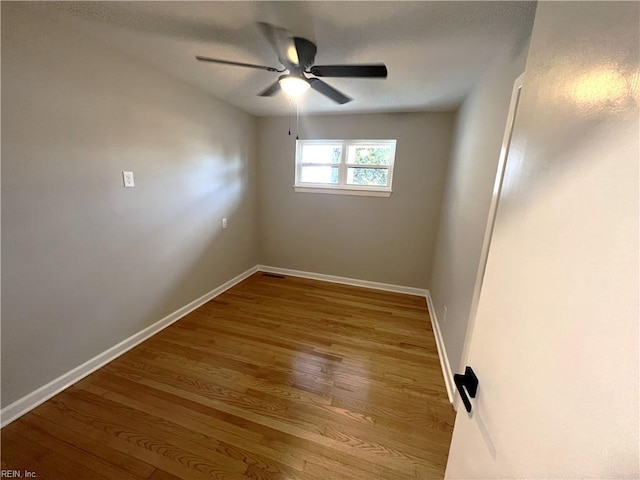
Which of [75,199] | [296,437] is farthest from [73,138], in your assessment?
[296,437]

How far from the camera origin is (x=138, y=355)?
6.63 feet

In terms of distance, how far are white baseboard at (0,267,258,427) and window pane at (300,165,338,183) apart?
216cm

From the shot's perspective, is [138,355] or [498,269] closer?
[498,269]

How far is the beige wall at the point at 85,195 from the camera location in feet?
4.52

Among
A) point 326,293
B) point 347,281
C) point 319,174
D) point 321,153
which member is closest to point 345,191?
point 319,174

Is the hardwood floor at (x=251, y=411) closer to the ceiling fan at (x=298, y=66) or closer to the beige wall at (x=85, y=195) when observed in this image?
the beige wall at (x=85, y=195)

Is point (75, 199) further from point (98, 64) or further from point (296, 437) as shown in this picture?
point (296, 437)

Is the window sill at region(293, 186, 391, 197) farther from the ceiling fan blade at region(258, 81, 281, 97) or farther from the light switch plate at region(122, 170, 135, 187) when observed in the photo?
the light switch plate at region(122, 170, 135, 187)

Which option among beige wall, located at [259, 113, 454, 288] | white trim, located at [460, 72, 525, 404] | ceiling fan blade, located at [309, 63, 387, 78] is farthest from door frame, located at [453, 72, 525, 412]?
beige wall, located at [259, 113, 454, 288]

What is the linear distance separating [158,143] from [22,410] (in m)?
2.02

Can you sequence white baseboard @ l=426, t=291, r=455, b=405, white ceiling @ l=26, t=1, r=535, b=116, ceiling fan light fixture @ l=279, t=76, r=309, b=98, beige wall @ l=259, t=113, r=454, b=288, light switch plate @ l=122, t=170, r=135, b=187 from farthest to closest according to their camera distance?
beige wall @ l=259, t=113, r=454, b=288 < light switch plate @ l=122, t=170, r=135, b=187 < white baseboard @ l=426, t=291, r=455, b=405 < ceiling fan light fixture @ l=279, t=76, r=309, b=98 < white ceiling @ l=26, t=1, r=535, b=116

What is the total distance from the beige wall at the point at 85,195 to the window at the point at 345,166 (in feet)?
4.35

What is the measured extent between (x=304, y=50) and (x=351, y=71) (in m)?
0.32

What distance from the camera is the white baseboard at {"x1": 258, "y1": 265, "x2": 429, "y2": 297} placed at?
338 cm
